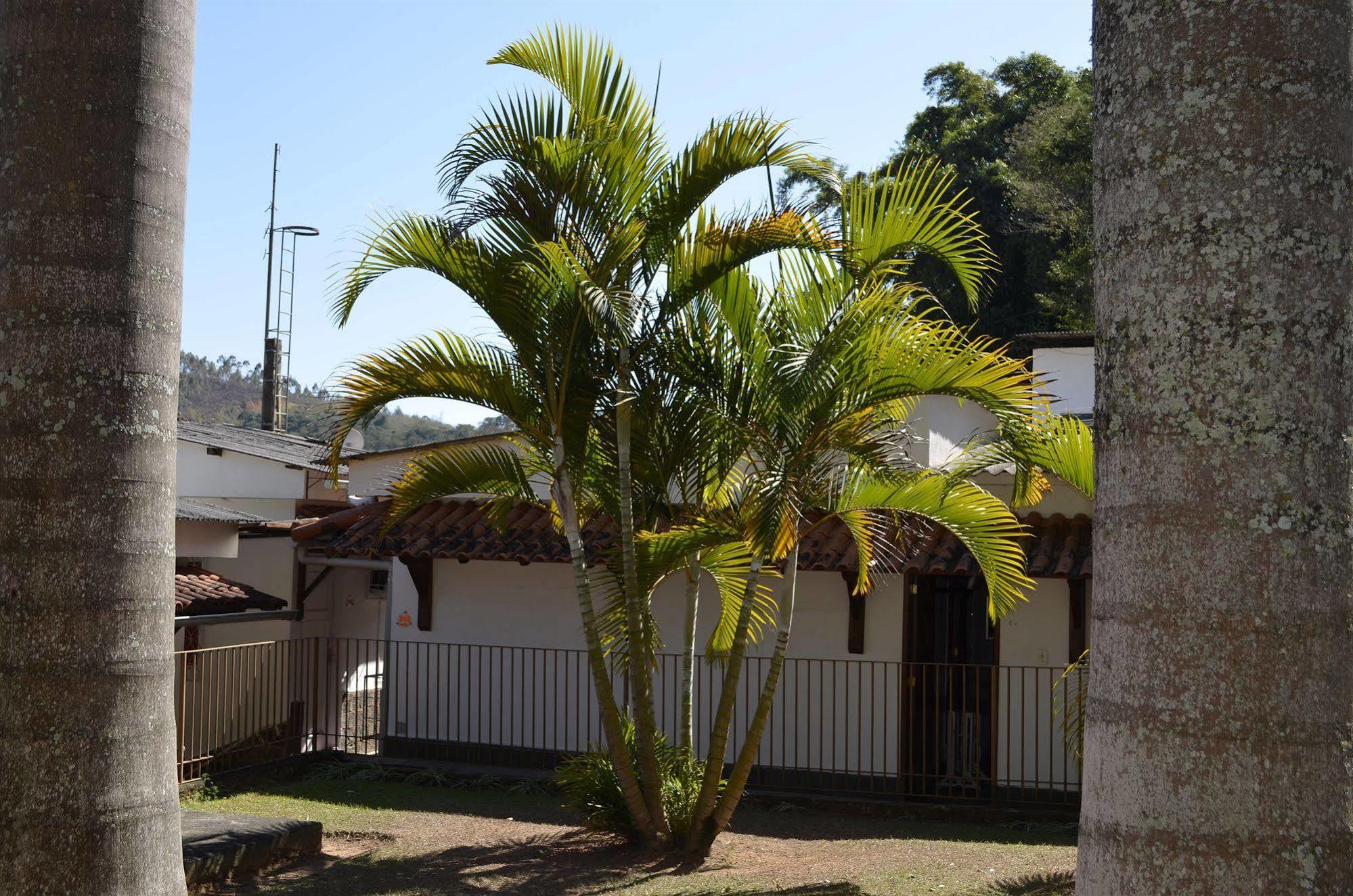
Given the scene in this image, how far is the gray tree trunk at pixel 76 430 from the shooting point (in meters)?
3.24

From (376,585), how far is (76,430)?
16887 mm

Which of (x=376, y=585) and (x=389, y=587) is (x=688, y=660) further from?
(x=376, y=585)

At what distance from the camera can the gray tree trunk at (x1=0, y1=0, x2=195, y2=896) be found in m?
3.24

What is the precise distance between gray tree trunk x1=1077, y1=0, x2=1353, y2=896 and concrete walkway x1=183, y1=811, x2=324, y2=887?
234 inches

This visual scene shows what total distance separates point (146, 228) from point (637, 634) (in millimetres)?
4702

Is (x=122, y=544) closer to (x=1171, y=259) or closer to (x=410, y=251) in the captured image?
(x=1171, y=259)

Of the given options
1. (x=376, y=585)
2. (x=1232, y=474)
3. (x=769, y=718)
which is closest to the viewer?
(x=1232, y=474)

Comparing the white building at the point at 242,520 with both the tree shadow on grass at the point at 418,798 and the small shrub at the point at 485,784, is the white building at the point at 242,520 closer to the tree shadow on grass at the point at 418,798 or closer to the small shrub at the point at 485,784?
the tree shadow on grass at the point at 418,798

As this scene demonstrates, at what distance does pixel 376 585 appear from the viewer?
19.7 m

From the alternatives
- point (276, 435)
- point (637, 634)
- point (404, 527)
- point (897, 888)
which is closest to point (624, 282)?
point (637, 634)

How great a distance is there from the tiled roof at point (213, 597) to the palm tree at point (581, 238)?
18.7 feet

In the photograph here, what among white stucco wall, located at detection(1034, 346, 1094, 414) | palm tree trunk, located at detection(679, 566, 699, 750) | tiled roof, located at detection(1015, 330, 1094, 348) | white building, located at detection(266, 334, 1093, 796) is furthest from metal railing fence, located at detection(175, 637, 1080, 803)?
tiled roof, located at detection(1015, 330, 1094, 348)

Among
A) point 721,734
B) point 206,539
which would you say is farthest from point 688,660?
point 206,539

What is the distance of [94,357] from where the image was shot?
129 inches
